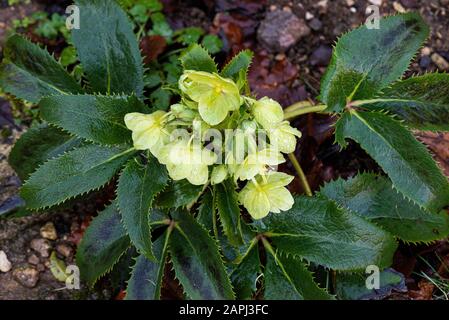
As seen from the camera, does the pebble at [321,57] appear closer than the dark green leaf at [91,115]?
No

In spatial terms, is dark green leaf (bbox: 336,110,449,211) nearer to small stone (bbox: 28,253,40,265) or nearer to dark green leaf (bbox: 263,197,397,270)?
dark green leaf (bbox: 263,197,397,270)

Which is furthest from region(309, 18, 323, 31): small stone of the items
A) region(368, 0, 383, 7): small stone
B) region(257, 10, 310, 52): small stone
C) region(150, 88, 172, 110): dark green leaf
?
region(150, 88, 172, 110): dark green leaf

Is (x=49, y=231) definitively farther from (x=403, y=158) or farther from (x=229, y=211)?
(x=403, y=158)

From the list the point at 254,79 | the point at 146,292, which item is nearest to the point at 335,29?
the point at 254,79

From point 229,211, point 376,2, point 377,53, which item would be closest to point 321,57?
point 376,2

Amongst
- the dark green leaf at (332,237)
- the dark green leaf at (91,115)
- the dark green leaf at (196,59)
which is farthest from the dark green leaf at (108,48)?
the dark green leaf at (332,237)

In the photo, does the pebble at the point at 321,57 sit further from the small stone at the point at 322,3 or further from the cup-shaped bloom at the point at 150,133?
the cup-shaped bloom at the point at 150,133
